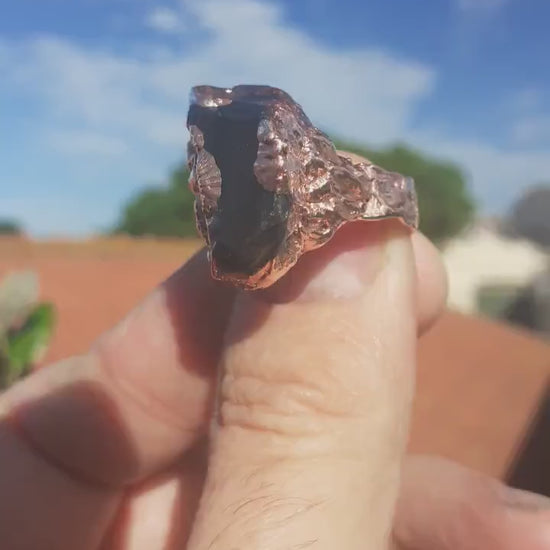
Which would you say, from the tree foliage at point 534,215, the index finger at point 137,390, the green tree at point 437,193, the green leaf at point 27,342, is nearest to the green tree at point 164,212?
the green tree at point 437,193

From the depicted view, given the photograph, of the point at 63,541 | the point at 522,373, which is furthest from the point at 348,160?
the point at 522,373

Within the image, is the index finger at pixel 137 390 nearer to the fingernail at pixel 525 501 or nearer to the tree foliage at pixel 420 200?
the fingernail at pixel 525 501

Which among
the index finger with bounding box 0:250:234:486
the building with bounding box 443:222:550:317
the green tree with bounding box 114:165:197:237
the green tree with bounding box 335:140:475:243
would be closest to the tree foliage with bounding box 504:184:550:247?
the building with bounding box 443:222:550:317

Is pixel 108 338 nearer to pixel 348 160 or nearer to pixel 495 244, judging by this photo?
pixel 348 160

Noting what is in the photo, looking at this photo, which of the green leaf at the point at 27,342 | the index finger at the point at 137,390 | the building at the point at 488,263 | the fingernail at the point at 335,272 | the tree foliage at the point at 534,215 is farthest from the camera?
the tree foliage at the point at 534,215

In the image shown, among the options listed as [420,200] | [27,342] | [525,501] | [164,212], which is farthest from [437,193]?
[525,501]

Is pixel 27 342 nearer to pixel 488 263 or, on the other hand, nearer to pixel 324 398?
pixel 324 398
